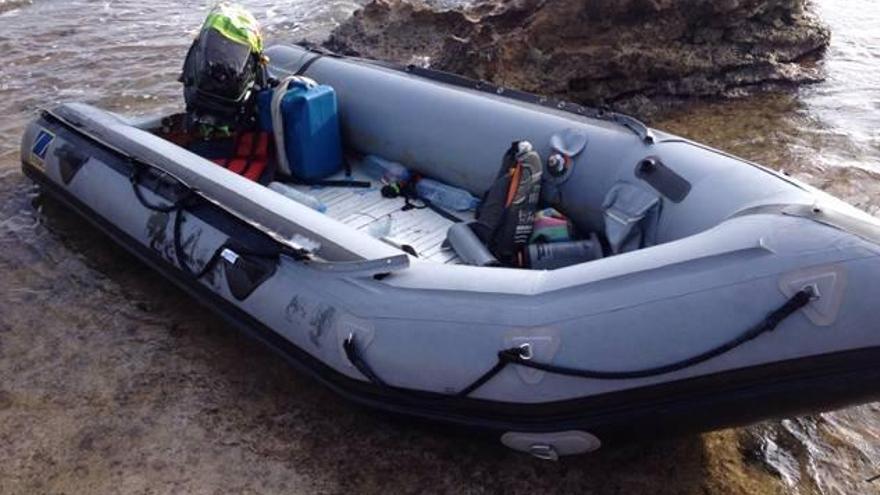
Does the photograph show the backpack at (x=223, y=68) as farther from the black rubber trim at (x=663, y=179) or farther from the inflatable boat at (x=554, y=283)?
the black rubber trim at (x=663, y=179)

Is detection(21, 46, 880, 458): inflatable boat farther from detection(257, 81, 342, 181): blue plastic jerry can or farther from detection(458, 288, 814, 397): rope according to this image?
detection(257, 81, 342, 181): blue plastic jerry can

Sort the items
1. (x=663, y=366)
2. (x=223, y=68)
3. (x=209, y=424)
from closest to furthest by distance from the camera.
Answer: (x=663, y=366) < (x=209, y=424) < (x=223, y=68)

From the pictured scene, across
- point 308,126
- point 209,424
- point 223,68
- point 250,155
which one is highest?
point 223,68

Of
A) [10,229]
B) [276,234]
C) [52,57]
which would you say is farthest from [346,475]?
[52,57]

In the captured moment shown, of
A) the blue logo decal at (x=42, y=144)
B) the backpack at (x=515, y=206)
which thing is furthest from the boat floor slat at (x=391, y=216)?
the blue logo decal at (x=42, y=144)

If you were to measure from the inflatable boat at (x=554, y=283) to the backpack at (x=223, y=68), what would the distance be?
1.01 ft

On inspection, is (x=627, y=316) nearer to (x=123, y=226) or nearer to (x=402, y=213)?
(x=402, y=213)

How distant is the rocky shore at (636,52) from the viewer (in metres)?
5.16

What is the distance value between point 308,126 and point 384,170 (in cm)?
44

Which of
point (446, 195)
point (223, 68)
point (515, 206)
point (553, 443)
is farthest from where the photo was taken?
point (446, 195)

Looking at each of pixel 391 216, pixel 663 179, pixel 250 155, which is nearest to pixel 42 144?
pixel 250 155

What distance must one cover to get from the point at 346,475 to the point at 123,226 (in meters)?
1.64

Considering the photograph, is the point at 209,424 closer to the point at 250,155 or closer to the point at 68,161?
the point at 250,155

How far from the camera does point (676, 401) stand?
2.10 m
